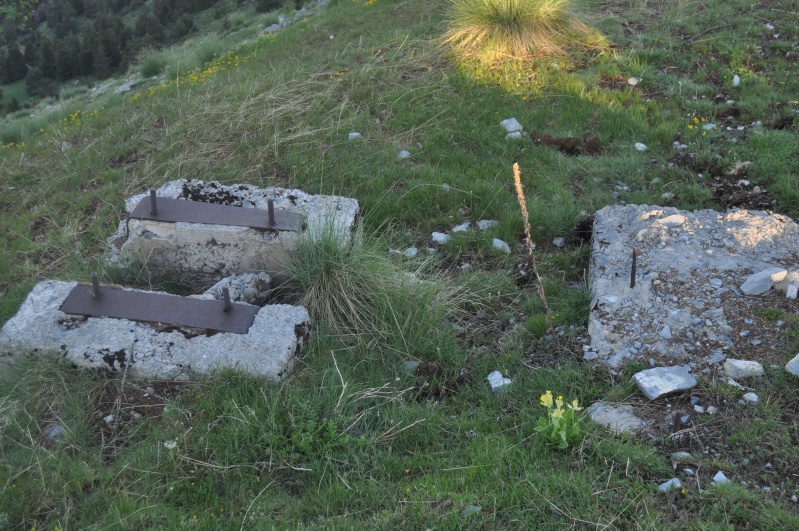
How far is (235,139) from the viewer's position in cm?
681

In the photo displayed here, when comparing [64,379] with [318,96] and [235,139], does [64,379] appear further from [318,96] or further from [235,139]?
[318,96]

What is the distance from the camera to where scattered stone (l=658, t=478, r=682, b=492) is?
3.07 metres

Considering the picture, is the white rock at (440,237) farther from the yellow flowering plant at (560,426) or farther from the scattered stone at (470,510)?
the scattered stone at (470,510)

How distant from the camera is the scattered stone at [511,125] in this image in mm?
6672

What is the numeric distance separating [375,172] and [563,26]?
10.7ft

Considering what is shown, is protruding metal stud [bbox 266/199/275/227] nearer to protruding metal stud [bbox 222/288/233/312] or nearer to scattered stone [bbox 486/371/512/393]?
protruding metal stud [bbox 222/288/233/312]

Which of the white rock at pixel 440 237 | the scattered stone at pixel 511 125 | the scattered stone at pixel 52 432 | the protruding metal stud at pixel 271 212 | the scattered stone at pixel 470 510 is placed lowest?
the white rock at pixel 440 237

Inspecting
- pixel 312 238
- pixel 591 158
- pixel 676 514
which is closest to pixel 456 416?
pixel 676 514

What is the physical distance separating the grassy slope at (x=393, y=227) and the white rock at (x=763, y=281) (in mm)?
700

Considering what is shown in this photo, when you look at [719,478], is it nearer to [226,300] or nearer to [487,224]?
[226,300]

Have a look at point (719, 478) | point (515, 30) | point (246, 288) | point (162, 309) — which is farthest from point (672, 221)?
point (515, 30)

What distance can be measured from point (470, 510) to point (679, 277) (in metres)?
2.23

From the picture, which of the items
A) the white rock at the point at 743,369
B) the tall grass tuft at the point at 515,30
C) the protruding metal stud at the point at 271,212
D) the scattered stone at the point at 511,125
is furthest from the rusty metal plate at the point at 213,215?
the tall grass tuft at the point at 515,30

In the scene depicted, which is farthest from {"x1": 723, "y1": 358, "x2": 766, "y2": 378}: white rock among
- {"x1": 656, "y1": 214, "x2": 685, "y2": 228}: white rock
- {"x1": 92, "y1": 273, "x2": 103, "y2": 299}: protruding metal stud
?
{"x1": 92, "y1": 273, "x2": 103, "y2": 299}: protruding metal stud
